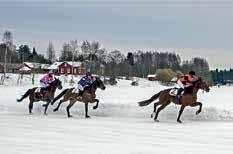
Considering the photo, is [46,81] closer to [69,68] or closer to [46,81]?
[46,81]

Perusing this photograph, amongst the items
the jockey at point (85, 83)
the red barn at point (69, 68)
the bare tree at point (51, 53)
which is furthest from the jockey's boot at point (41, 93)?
the bare tree at point (51, 53)

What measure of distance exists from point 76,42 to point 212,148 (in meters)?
91.3

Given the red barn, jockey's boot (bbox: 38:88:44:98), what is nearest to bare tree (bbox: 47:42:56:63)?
the red barn

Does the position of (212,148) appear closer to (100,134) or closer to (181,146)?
(181,146)

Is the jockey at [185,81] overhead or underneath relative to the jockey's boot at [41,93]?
overhead

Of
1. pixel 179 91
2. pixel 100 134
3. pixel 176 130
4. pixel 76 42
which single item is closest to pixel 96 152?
pixel 100 134

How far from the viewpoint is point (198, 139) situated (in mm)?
12578

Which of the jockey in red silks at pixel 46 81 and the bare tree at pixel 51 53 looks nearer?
the jockey in red silks at pixel 46 81

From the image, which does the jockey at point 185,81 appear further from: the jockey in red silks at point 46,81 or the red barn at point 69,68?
the red barn at point 69,68

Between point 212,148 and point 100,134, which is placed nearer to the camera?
point 212,148

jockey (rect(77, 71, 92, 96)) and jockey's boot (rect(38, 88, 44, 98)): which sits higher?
jockey (rect(77, 71, 92, 96))

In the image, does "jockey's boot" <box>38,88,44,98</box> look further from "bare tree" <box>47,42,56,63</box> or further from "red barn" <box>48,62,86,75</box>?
"bare tree" <box>47,42,56,63</box>

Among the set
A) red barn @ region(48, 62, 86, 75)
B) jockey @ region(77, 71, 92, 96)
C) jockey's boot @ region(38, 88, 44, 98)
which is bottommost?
jockey's boot @ region(38, 88, 44, 98)

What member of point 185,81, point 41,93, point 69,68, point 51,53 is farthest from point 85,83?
point 51,53
